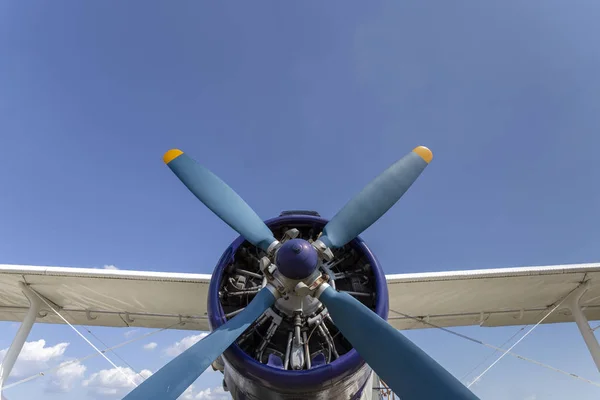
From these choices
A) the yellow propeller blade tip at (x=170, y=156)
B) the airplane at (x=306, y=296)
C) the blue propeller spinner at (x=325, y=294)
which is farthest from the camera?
the yellow propeller blade tip at (x=170, y=156)

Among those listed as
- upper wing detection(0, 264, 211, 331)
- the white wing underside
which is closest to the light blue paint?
the white wing underside

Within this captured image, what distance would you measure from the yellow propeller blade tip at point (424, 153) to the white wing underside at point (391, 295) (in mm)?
2754

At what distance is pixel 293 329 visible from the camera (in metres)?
4.21

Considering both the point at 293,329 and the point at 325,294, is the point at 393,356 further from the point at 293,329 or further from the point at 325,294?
the point at 293,329

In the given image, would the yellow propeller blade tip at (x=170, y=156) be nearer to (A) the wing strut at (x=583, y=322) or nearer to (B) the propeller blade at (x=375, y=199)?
(B) the propeller blade at (x=375, y=199)

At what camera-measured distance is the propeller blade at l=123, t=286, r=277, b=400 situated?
3.08m

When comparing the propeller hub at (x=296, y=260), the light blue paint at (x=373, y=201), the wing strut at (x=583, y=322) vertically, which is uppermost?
the light blue paint at (x=373, y=201)

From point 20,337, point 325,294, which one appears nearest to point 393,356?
point 325,294

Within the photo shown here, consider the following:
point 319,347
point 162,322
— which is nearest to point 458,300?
point 319,347

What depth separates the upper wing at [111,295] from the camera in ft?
23.6

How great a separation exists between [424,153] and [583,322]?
528 cm

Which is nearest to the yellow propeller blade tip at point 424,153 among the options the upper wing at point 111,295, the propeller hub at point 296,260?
the propeller hub at point 296,260

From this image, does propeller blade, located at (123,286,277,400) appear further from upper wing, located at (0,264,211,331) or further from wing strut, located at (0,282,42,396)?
wing strut, located at (0,282,42,396)

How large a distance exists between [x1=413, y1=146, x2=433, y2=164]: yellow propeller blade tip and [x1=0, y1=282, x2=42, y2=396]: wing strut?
312 inches
